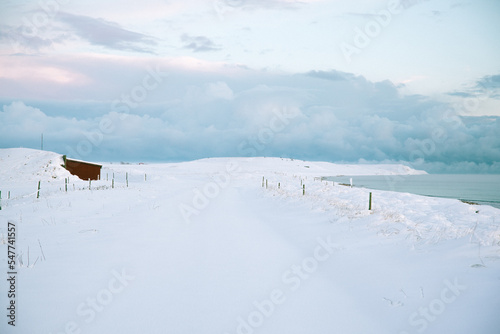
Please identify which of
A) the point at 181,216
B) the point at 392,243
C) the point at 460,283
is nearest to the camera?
the point at 460,283

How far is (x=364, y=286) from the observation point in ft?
20.8

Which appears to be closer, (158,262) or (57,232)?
(158,262)

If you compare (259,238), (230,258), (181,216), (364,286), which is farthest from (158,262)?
(181,216)

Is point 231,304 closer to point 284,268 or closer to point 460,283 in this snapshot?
point 284,268

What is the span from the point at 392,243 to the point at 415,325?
4.62m
